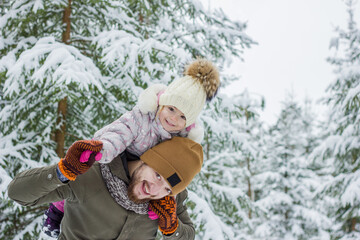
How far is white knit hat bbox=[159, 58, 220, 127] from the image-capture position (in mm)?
1849

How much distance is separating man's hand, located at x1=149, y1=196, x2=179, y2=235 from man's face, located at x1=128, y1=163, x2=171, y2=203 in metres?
0.12

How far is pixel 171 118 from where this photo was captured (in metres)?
1.87

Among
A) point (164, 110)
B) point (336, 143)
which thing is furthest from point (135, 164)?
point (336, 143)

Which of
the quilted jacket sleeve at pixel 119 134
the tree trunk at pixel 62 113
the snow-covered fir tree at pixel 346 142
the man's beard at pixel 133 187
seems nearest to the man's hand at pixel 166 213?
the man's beard at pixel 133 187

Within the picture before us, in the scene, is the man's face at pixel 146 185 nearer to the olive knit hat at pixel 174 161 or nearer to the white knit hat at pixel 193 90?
the olive knit hat at pixel 174 161

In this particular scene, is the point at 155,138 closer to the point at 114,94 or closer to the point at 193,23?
the point at 114,94

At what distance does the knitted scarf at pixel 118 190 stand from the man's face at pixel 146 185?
4cm

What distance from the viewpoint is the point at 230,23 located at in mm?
5285

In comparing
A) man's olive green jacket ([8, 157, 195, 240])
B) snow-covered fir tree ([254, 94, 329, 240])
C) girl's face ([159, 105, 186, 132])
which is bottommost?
snow-covered fir tree ([254, 94, 329, 240])

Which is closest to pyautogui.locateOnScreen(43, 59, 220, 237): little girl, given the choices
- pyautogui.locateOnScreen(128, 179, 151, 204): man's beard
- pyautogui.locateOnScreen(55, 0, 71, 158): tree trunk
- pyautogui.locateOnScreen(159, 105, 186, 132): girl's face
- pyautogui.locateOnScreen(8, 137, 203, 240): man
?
pyautogui.locateOnScreen(159, 105, 186, 132): girl's face

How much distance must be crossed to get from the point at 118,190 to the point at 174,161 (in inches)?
15.5

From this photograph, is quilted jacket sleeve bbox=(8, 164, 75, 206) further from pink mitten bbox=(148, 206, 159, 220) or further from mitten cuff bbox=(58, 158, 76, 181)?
pink mitten bbox=(148, 206, 159, 220)

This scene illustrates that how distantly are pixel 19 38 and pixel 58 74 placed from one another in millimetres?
1841

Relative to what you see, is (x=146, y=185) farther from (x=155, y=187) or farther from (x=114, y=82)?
(x=114, y=82)
